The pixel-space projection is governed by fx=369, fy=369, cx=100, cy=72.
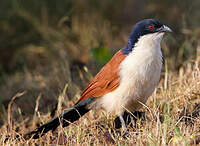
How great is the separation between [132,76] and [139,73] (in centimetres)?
7

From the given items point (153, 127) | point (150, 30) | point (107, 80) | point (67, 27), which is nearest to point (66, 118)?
point (107, 80)

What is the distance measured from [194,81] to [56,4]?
14.1ft

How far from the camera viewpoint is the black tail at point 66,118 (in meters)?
3.42

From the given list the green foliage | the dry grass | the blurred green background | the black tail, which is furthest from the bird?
the blurred green background

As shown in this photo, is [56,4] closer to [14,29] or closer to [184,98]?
[14,29]

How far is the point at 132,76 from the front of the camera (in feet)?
10.5

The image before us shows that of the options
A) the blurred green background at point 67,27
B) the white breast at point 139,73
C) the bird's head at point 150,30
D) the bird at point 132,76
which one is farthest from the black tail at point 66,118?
the blurred green background at point 67,27

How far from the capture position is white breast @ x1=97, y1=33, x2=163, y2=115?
3.18 meters

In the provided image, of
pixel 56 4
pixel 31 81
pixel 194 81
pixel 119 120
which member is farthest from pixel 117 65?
pixel 56 4

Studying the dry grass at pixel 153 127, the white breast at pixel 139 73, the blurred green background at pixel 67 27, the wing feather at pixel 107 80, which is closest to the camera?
the dry grass at pixel 153 127

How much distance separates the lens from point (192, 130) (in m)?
2.86

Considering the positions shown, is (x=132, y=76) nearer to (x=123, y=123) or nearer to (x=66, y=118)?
(x=123, y=123)

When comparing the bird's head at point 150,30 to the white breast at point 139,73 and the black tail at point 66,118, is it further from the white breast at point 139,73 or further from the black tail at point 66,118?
the black tail at point 66,118

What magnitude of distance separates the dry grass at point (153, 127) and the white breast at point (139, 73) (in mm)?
177
